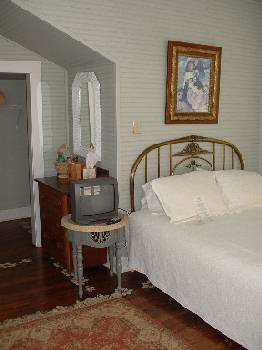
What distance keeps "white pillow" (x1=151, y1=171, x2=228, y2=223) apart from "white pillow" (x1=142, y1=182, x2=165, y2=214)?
0.46 ft

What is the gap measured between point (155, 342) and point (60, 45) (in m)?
3.06

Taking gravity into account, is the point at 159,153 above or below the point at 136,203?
above

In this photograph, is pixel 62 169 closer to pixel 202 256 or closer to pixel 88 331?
pixel 88 331

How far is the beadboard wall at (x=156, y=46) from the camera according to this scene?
3.81 m

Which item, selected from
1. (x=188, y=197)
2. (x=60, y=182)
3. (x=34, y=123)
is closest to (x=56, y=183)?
(x=60, y=182)

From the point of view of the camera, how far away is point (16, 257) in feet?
15.5

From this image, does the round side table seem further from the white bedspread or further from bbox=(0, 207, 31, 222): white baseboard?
bbox=(0, 207, 31, 222): white baseboard

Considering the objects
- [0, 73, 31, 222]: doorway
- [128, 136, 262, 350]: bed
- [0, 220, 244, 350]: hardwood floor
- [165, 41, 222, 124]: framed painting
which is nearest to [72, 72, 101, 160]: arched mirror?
[128, 136, 262, 350]: bed

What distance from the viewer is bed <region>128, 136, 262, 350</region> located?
2727 mm

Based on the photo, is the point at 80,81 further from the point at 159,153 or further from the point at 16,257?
the point at 16,257

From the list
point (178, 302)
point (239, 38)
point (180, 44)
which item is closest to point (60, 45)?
point (180, 44)

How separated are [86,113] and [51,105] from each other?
0.58 m

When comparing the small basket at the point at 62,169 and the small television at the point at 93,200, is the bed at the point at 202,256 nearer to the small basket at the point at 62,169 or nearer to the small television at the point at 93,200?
the small television at the point at 93,200

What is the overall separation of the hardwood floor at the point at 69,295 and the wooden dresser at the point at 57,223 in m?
0.13
